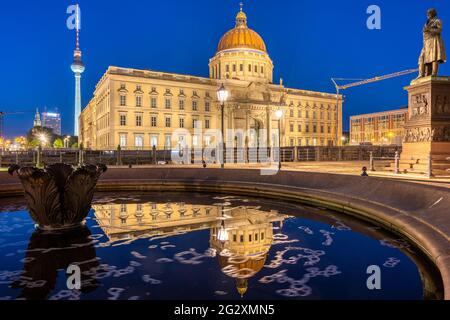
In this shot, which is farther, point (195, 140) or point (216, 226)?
point (195, 140)

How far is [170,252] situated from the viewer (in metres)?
5.82

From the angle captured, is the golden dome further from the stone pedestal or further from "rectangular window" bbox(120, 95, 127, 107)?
the stone pedestal

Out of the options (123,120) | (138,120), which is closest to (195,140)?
(138,120)

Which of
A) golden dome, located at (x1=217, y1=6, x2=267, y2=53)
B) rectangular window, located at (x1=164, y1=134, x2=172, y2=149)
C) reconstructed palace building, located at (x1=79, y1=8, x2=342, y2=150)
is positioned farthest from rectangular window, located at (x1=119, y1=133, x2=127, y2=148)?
golden dome, located at (x1=217, y1=6, x2=267, y2=53)

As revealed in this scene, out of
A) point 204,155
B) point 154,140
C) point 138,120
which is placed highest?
point 138,120

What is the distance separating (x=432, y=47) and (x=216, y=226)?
1307 centimetres

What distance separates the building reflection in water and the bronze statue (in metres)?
10.7

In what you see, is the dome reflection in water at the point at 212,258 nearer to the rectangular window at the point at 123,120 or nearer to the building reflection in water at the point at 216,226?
the building reflection in water at the point at 216,226

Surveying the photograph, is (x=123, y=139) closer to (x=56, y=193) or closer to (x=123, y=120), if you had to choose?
(x=123, y=120)

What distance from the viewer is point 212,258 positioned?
5449 mm

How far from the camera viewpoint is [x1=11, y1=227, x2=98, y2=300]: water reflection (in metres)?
4.30

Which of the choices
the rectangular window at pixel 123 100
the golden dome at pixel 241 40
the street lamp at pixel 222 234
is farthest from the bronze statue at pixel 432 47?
the golden dome at pixel 241 40

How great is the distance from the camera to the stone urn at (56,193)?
7.15 metres
